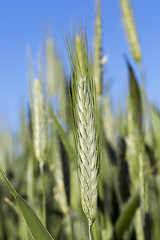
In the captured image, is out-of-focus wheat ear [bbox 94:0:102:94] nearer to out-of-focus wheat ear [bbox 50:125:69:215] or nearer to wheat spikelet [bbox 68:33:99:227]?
out-of-focus wheat ear [bbox 50:125:69:215]

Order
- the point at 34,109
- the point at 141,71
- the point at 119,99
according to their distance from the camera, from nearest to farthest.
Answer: the point at 34,109
the point at 141,71
the point at 119,99

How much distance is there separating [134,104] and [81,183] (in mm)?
482

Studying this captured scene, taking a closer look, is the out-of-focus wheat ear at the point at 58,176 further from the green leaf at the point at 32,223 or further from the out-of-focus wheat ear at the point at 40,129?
the green leaf at the point at 32,223

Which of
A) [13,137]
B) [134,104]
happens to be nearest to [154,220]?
[134,104]

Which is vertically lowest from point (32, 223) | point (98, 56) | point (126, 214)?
point (126, 214)

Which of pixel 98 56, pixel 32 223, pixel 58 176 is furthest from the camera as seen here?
pixel 98 56

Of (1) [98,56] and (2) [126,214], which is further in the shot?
(1) [98,56]

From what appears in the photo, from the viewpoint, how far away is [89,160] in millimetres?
335

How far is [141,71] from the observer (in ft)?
2.88

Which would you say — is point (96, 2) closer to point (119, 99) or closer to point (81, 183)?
point (119, 99)

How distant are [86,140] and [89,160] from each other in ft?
0.08

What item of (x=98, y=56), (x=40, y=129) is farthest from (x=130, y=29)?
(x=40, y=129)

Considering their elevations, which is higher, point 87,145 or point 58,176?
point 87,145

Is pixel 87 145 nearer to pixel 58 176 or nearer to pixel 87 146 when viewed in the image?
pixel 87 146
